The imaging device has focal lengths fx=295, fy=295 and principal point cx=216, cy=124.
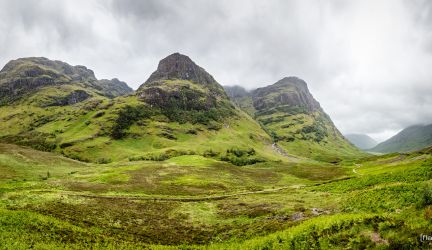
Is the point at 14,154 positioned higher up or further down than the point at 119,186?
higher up

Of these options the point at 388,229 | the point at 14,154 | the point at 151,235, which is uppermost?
the point at 14,154

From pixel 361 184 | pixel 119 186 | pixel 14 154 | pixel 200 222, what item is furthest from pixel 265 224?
pixel 14 154

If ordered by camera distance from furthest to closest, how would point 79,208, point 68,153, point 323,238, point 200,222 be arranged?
point 68,153
point 79,208
point 200,222
point 323,238

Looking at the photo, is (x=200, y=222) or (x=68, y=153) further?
(x=68, y=153)

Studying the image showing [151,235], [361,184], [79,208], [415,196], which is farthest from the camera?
[361,184]

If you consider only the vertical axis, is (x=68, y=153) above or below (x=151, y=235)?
above

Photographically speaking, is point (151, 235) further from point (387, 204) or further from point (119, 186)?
point (119, 186)

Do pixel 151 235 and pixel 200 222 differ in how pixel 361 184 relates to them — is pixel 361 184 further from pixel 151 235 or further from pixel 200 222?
pixel 151 235

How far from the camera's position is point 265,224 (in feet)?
114

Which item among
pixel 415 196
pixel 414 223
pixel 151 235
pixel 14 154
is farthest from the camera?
pixel 14 154

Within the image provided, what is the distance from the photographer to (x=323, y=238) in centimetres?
2284

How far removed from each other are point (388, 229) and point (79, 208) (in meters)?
40.5

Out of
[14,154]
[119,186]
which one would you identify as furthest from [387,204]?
[14,154]

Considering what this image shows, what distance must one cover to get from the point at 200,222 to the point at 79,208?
61.1ft
